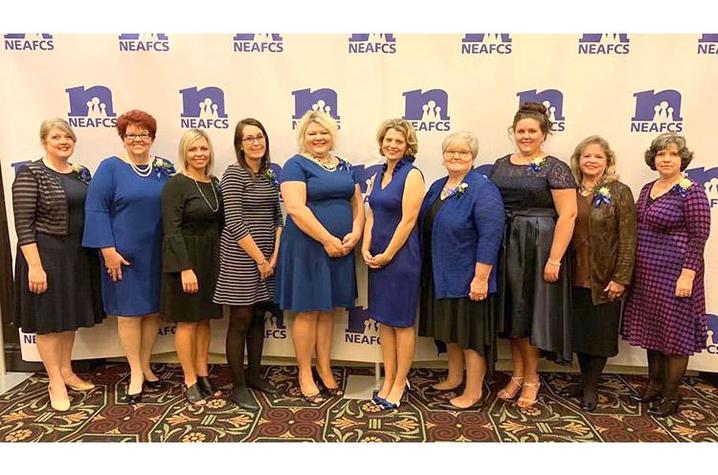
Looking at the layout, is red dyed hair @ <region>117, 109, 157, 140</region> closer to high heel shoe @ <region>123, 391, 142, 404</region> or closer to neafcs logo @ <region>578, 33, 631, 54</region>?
high heel shoe @ <region>123, 391, 142, 404</region>

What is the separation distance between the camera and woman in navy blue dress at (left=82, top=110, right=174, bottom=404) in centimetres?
271

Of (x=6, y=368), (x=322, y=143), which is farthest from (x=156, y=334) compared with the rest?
(x=322, y=143)

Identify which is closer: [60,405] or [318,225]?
[318,225]

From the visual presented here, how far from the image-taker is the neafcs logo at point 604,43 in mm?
2904

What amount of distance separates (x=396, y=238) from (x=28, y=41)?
7.79ft

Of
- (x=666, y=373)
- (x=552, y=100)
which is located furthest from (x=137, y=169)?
(x=666, y=373)

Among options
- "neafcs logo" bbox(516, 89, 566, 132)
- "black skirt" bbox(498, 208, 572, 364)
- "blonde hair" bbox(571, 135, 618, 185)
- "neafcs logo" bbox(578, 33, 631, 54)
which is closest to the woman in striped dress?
"black skirt" bbox(498, 208, 572, 364)

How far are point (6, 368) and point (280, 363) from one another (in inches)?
69.9

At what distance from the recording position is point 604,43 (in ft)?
9.57

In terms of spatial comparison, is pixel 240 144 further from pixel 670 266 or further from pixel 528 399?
Answer: pixel 670 266

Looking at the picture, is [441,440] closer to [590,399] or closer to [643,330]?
[590,399]

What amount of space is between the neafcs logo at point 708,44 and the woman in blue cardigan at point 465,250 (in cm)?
141

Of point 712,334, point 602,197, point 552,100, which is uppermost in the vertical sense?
point 552,100

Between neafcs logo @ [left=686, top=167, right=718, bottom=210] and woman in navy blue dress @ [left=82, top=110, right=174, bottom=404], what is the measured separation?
294 cm
